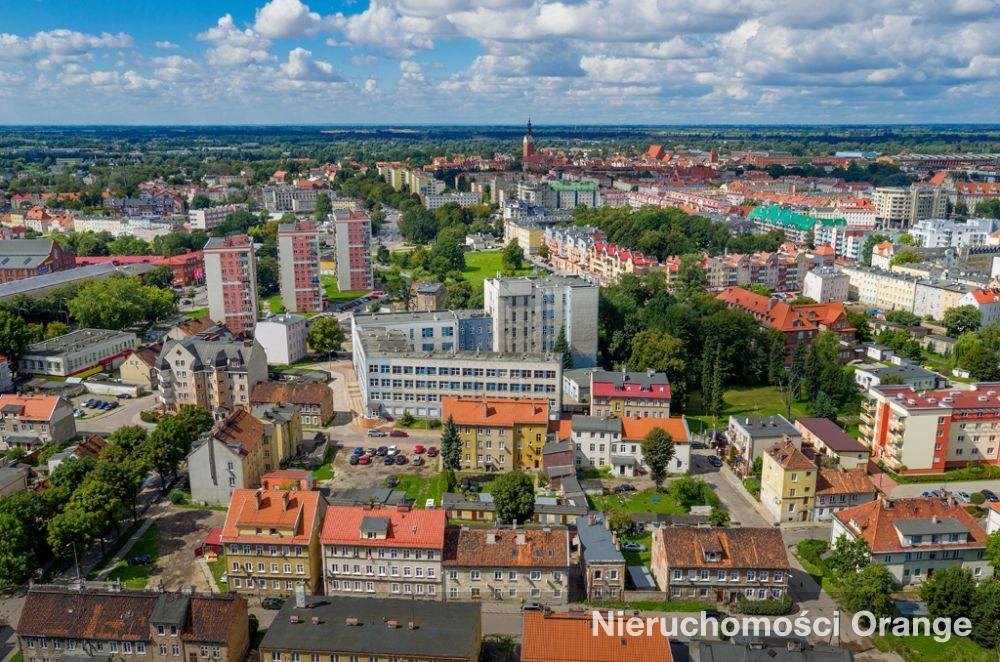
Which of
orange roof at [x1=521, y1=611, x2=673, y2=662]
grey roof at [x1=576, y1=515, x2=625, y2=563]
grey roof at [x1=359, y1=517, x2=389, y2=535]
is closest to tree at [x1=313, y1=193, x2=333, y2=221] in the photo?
grey roof at [x1=359, y1=517, x2=389, y2=535]

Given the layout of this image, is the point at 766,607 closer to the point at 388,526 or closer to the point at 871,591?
the point at 871,591

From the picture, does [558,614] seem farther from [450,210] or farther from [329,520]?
[450,210]

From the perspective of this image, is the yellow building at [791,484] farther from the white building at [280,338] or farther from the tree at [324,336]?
the white building at [280,338]

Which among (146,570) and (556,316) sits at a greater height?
(556,316)

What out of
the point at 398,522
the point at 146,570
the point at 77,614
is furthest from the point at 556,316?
the point at 77,614

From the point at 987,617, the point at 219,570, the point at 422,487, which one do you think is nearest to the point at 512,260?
the point at 422,487

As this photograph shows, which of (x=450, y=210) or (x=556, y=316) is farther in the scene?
(x=450, y=210)

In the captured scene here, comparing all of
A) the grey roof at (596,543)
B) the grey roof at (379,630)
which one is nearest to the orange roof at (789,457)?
the grey roof at (596,543)

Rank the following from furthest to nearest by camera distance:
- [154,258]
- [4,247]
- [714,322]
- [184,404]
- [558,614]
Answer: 1. [154,258]
2. [4,247]
3. [714,322]
4. [184,404]
5. [558,614]
